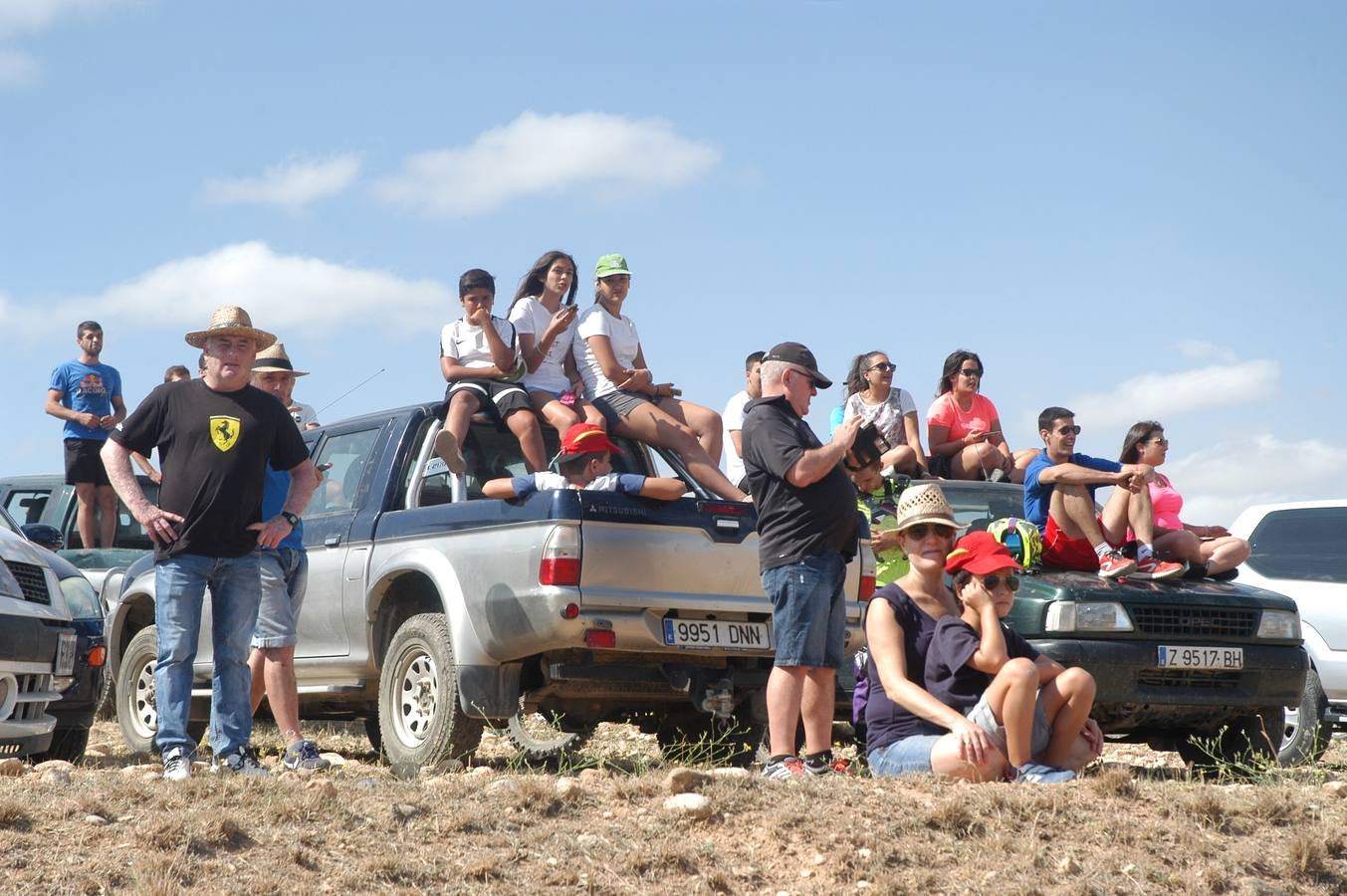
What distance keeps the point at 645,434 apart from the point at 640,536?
1.75 meters

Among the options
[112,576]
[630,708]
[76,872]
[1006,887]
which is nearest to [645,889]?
[1006,887]

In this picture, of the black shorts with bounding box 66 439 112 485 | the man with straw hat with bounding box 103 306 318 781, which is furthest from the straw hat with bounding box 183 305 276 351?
the black shorts with bounding box 66 439 112 485

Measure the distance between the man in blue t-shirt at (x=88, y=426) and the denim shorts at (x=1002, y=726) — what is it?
860 cm

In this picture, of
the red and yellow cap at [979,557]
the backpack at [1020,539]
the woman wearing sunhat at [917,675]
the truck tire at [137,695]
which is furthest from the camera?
the truck tire at [137,695]

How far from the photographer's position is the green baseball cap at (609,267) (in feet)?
32.7

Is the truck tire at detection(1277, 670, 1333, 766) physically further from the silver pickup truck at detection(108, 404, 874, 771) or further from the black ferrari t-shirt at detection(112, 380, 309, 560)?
the black ferrari t-shirt at detection(112, 380, 309, 560)

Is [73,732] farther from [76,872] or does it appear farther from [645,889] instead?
[645,889]

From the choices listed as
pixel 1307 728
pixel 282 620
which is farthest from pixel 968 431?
pixel 282 620

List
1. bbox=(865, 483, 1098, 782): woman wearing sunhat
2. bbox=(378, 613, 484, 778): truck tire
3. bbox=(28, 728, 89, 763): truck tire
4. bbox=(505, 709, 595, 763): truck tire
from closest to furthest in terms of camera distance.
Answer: bbox=(865, 483, 1098, 782): woman wearing sunhat
bbox=(378, 613, 484, 778): truck tire
bbox=(505, 709, 595, 763): truck tire
bbox=(28, 728, 89, 763): truck tire

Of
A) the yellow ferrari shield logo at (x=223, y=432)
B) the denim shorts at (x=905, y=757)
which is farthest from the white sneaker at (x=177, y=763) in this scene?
the denim shorts at (x=905, y=757)

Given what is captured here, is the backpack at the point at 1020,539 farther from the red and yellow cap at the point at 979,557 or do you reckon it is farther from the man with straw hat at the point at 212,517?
the man with straw hat at the point at 212,517

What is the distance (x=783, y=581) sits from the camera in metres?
7.02

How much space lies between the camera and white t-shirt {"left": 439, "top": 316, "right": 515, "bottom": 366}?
9.43 m

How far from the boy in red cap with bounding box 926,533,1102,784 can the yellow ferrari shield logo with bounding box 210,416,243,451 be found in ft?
9.86
